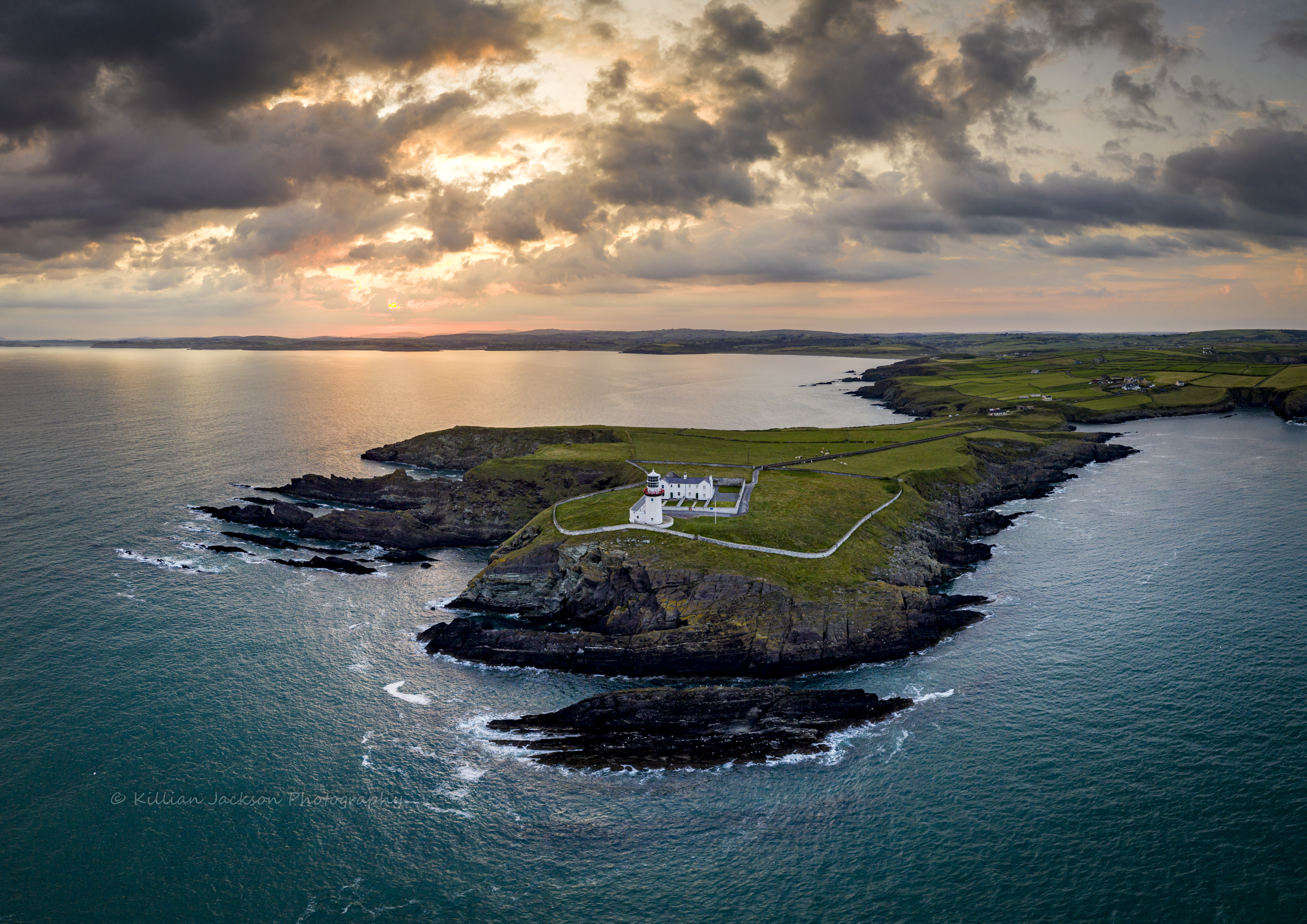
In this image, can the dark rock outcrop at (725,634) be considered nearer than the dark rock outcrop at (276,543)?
Yes

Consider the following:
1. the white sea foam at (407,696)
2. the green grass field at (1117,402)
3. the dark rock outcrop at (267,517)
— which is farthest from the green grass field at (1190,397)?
the dark rock outcrop at (267,517)

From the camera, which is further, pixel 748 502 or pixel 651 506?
pixel 748 502

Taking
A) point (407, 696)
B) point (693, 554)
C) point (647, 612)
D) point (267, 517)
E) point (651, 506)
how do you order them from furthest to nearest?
point (267, 517), point (651, 506), point (693, 554), point (647, 612), point (407, 696)

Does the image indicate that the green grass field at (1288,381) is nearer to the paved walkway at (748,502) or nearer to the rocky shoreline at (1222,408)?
the rocky shoreline at (1222,408)

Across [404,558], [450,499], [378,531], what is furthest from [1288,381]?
[378,531]

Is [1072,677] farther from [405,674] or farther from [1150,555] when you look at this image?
[405,674]

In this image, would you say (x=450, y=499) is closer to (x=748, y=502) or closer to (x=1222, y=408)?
(x=748, y=502)

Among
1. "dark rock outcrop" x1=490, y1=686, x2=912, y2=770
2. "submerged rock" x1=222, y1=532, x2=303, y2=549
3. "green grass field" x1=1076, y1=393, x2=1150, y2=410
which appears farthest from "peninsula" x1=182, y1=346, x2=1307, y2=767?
"green grass field" x1=1076, y1=393, x2=1150, y2=410

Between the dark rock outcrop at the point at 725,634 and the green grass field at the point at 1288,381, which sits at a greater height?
the green grass field at the point at 1288,381
